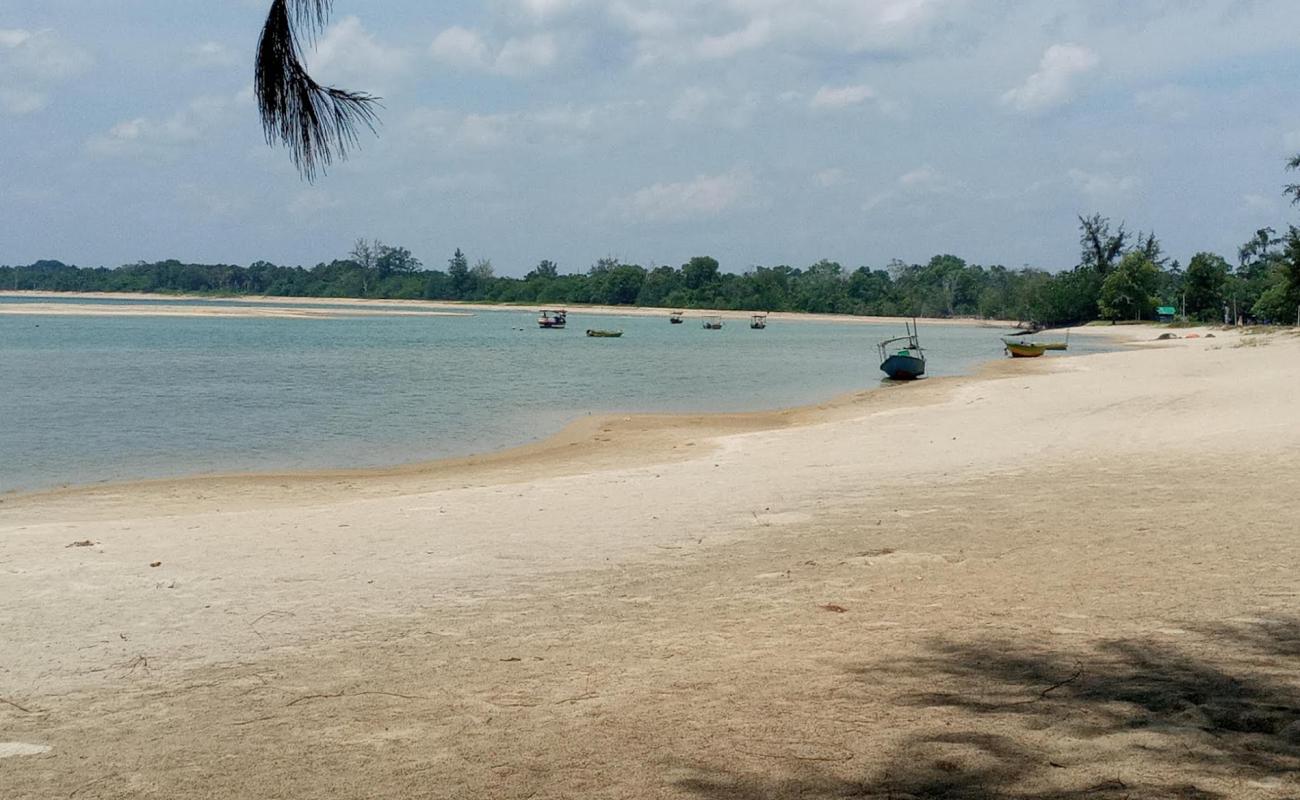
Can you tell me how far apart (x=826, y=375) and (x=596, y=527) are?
4019 centimetres

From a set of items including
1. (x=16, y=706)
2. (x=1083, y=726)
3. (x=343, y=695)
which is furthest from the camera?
(x=343, y=695)

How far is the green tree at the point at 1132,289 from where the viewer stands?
112m

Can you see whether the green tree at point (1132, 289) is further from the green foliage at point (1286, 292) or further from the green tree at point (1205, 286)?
the green foliage at point (1286, 292)

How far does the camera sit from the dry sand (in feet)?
14.7

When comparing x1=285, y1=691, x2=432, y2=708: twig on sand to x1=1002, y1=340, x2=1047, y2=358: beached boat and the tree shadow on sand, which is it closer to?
the tree shadow on sand

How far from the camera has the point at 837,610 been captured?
23.6 feet

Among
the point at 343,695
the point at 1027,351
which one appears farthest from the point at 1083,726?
the point at 1027,351

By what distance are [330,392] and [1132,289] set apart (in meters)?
96.0

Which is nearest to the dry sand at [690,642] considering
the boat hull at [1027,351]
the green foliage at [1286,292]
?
the boat hull at [1027,351]

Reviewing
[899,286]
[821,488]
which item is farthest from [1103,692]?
[899,286]

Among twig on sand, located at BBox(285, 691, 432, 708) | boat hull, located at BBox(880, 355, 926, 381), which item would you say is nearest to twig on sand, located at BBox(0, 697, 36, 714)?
twig on sand, located at BBox(285, 691, 432, 708)

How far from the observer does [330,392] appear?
38031 mm

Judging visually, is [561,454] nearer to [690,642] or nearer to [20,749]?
[690,642]

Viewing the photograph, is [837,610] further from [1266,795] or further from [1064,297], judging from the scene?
[1064,297]
